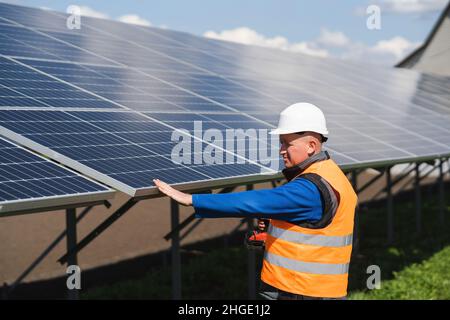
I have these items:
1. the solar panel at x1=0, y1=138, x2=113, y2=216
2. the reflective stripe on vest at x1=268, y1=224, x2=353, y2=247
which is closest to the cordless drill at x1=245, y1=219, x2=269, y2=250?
the reflective stripe on vest at x1=268, y1=224, x2=353, y2=247

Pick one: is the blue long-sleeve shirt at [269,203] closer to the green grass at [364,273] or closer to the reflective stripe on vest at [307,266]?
the reflective stripe on vest at [307,266]

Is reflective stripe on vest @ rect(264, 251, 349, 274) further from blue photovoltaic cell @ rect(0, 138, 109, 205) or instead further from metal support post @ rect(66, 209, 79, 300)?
metal support post @ rect(66, 209, 79, 300)

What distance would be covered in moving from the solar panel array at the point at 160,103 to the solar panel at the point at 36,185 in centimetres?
18

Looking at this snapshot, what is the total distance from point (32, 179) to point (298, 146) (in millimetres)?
2292

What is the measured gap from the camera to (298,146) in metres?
5.07

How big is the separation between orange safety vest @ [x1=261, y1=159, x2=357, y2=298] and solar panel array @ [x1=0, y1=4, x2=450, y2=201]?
4.67ft

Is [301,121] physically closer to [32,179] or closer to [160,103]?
[32,179]

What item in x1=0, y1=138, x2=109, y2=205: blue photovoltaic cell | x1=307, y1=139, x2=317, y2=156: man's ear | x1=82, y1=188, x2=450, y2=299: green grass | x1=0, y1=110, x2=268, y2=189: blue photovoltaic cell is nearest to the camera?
x1=307, y1=139, x2=317, y2=156: man's ear

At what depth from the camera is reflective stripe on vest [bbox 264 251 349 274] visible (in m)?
4.99

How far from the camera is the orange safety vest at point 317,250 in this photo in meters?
4.97

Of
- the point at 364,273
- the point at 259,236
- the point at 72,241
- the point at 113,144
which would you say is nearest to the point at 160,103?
the point at 72,241

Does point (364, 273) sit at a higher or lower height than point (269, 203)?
lower
